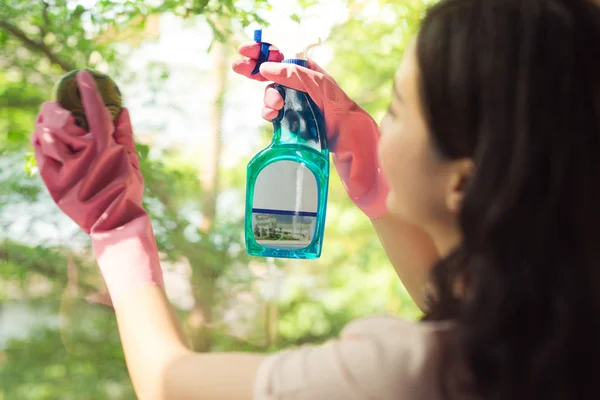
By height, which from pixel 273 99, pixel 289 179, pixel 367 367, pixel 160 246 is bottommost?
pixel 160 246

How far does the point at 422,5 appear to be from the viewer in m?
1.50

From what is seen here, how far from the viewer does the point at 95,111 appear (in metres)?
0.74

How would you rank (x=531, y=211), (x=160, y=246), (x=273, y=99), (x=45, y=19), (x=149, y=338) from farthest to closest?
(x=160, y=246), (x=45, y=19), (x=273, y=99), (x=149, y=338), (x=531, y=211)

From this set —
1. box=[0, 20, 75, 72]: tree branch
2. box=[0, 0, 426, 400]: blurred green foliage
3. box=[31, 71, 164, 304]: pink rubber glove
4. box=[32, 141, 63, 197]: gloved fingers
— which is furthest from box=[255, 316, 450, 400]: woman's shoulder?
box=[0, 20, 75, 72]: tree branch

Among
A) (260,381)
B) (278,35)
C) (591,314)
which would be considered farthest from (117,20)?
(591,314)

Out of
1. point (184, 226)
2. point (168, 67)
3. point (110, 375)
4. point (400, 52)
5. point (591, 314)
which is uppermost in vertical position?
point (400, 52)

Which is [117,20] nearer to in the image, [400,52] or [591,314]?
[400,52]

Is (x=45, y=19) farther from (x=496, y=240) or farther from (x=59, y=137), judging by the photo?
(x=496, y=240)

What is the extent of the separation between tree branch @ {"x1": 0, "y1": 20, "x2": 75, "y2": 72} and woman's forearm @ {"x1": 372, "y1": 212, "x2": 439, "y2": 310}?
0.68m

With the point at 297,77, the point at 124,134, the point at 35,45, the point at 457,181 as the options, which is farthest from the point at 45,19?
the point at 457,181

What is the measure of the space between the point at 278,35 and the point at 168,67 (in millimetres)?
430

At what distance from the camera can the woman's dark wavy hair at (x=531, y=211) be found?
0.50 metres

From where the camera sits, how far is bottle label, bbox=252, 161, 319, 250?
A: 0.85 metres

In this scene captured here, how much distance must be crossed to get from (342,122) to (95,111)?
34cm
